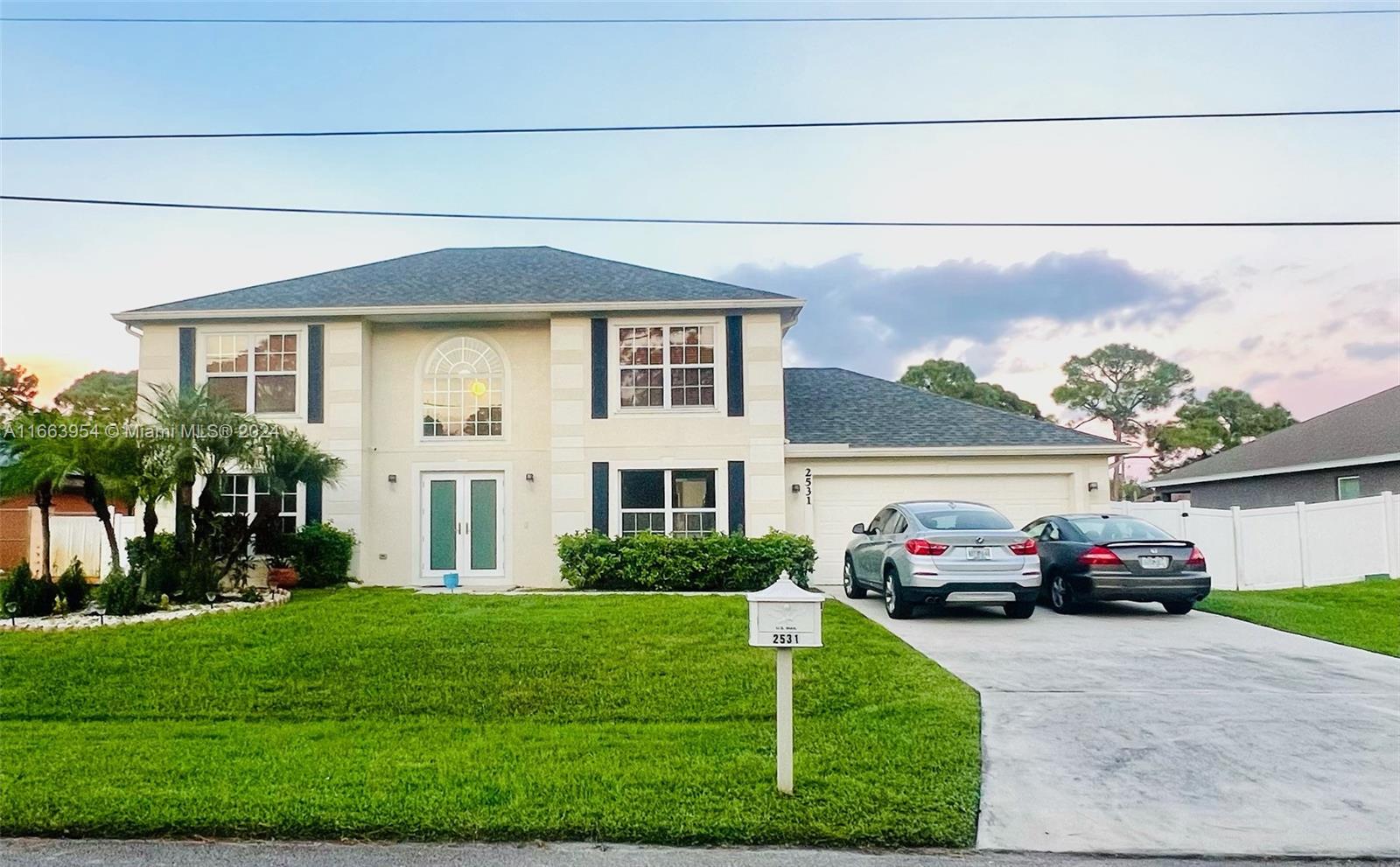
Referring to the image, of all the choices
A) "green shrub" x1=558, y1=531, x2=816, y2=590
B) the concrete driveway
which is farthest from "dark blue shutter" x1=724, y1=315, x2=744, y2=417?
the concrete driveway

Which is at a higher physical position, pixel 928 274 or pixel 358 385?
pixel 928 274

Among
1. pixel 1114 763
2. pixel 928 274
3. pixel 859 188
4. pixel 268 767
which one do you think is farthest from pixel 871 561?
pixel 928 274

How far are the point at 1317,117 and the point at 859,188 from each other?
5.88 m

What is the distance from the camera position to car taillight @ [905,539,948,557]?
1154cm

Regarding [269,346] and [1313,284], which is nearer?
[1313,284]

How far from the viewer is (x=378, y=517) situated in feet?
55.0

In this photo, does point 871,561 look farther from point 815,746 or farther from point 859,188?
point 815,746

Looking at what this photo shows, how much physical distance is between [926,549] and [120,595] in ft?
34.8

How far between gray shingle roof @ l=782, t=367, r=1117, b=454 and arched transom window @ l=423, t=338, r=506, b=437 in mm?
5761

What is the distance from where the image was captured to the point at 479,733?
22.1 feet

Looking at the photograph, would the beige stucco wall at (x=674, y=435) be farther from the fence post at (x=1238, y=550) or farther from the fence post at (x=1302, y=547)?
the fence post at (x=1302, y=547)

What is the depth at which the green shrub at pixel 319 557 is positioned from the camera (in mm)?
15633

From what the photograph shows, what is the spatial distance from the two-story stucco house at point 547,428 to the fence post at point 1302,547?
135 inches

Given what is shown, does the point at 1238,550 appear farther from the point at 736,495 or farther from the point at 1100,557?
the point at 736,495
